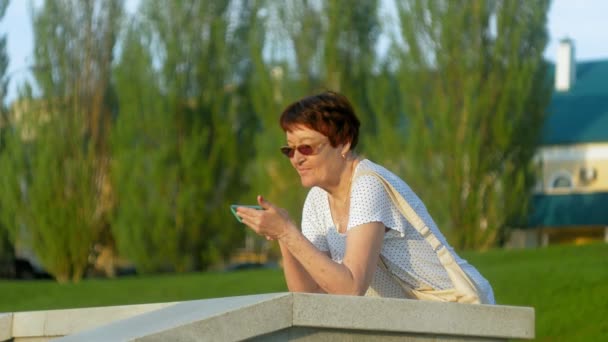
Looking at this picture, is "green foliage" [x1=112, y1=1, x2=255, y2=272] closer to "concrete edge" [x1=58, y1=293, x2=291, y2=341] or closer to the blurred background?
the blurred background

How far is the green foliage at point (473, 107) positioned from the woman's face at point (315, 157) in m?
23.9

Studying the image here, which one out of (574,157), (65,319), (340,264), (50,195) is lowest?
(574,157)

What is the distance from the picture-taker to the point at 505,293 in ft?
50.7

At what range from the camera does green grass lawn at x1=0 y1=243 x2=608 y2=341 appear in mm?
13172

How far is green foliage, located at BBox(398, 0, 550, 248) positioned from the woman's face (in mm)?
23852

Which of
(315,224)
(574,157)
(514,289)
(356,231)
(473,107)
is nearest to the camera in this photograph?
(356,231)

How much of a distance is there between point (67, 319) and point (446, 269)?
218cm

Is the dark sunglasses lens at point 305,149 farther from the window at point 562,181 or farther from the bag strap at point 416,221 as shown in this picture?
the window at point 562,181

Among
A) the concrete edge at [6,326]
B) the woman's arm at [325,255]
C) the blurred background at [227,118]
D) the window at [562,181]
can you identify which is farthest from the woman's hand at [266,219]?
the window at [562,181]

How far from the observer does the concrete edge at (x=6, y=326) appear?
241 inches

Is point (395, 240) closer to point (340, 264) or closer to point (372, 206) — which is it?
point (372, 206)

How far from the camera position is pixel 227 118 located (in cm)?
3294

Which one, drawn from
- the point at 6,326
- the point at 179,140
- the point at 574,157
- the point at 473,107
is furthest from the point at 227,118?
the point at 6,326

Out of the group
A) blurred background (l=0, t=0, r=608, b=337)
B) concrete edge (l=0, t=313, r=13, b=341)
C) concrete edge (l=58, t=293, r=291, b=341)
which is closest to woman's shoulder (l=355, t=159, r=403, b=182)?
concrete edge (l=58, t=293, r=291, b=341)
